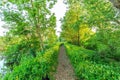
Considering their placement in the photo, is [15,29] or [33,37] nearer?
[15,29]

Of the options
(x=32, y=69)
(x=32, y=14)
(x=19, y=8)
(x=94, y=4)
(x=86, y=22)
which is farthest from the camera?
(x=19, y=8)

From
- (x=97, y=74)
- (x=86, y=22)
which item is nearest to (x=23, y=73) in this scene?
(x=97, y=74)

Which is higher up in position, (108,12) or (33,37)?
(108,12)

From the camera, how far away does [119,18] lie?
38.2ft

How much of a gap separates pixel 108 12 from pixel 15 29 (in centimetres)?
1041

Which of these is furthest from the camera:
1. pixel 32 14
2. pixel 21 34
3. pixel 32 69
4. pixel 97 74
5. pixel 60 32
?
pixel 60 32

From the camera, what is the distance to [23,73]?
804cm

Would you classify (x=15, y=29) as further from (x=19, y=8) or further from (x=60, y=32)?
(x=60, y=32)

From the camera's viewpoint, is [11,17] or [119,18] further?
[11,17]

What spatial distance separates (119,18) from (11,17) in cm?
1107

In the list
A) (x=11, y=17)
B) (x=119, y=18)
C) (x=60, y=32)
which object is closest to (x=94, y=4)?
(x=119, y=18)

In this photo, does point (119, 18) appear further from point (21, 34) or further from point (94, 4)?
point (21, 34)

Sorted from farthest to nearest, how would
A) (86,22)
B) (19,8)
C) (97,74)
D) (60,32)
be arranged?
(60,32), (19,8), (86,22), (97,74)

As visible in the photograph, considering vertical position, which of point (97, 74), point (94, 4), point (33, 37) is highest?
point (94, 4)
